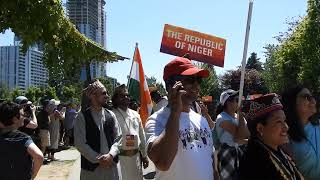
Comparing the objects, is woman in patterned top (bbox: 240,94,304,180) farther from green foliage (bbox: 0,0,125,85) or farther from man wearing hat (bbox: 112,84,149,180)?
green foliage (bbox: 0,0,125,85)

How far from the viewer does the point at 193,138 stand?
343 centimetres

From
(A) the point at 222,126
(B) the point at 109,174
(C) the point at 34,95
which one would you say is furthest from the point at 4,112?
(C) the point at 34,95

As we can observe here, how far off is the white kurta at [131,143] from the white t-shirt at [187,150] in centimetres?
327

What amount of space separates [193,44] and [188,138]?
52.3 feet

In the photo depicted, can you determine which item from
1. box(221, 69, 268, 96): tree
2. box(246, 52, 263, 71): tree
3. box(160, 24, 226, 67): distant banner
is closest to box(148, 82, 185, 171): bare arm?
box(221, 69, 268, 96): tree

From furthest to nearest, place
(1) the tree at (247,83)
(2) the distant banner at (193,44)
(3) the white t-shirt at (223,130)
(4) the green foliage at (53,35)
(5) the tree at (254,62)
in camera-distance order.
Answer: (5) the tree at (254,62)
(2) the distant banner at (193,44)
(1) the tree at (247,83)
(4) the green foliage at (53,35)
(3) the white t-shirt at (223,130)

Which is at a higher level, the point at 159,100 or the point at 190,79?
the point at 190,79

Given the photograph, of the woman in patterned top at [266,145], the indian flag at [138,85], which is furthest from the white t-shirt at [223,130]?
the indian flag at [138,85]

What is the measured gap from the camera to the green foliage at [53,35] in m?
6.24

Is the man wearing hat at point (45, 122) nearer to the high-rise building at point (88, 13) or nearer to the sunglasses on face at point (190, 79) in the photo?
the high-rise building at point (88, 13)

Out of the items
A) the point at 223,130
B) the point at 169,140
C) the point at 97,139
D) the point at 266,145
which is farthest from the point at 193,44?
the point at 169,140

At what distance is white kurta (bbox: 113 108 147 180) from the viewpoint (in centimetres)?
668

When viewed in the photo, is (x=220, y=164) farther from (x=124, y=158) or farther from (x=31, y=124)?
(x=31, y=124)

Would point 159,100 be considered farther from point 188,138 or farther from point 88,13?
point 188,138
